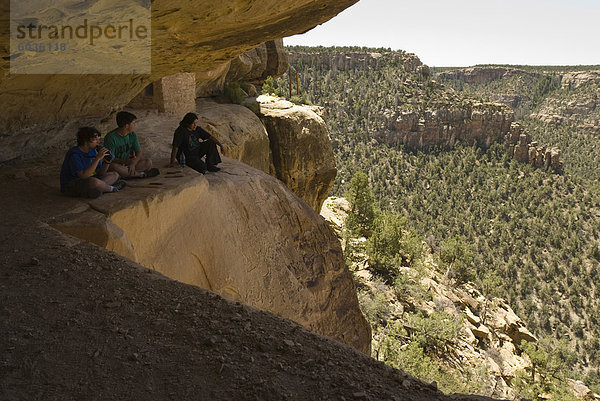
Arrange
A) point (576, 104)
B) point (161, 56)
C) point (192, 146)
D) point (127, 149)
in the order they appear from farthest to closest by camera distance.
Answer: point (576, 104) < point (161, 56) < point (192, 146) < point (127, 149)

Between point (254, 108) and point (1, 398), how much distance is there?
12088mm

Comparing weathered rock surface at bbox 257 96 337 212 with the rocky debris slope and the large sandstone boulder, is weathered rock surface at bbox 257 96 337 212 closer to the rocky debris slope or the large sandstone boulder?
the rocky debris slope

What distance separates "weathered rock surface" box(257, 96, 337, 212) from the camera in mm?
13664

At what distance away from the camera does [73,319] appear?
286 cm

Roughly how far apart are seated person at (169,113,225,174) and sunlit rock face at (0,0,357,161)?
114 cm

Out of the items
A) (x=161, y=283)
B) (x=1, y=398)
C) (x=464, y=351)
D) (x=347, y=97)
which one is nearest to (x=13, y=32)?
(x=161, y=283)

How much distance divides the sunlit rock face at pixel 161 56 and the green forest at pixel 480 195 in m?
10.3

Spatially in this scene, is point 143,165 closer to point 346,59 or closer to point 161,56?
point 161,56

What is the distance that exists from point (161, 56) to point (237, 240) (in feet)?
10.2

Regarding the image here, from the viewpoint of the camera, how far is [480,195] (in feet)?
171

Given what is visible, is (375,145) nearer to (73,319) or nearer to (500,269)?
(500,269)

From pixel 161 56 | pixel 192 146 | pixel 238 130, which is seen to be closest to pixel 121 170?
pixel 192 146

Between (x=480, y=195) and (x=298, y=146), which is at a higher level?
(x=298, y=146)

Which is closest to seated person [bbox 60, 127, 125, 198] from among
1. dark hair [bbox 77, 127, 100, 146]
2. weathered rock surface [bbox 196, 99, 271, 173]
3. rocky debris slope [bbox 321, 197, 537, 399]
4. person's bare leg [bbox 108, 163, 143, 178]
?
dark hair [bbox 77, 127, 100, 146]
